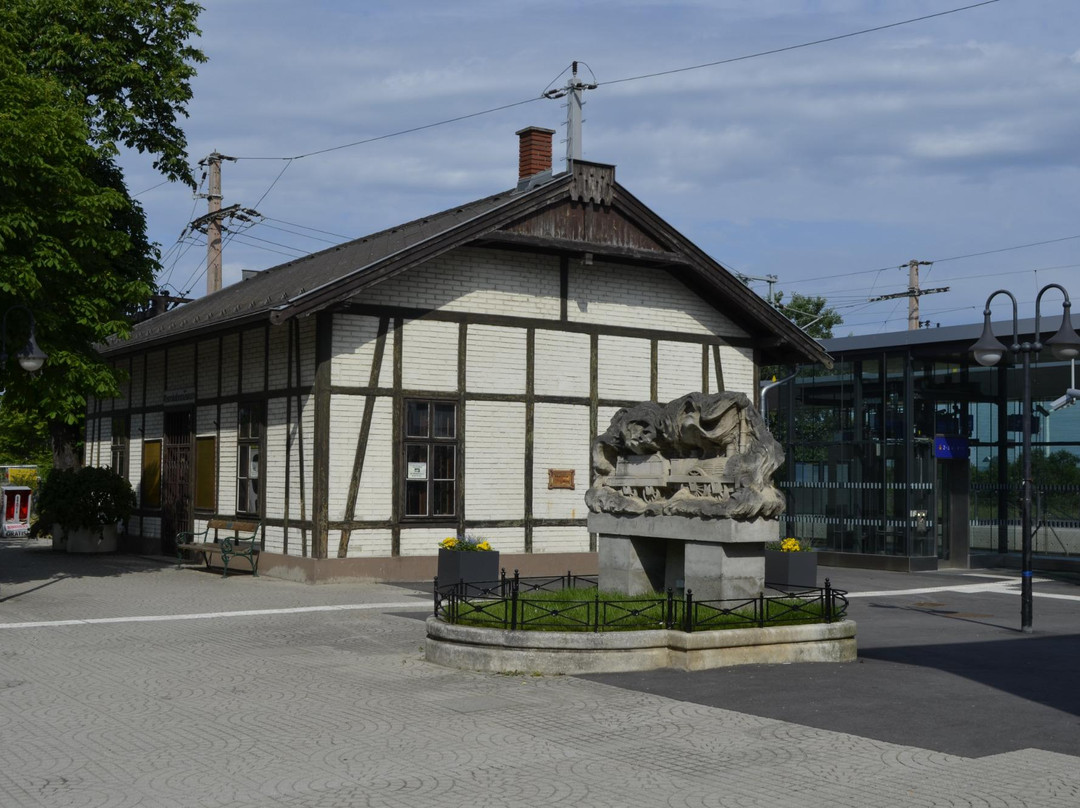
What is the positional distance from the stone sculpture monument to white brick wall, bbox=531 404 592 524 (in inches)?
342

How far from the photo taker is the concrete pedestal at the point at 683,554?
13445 mm

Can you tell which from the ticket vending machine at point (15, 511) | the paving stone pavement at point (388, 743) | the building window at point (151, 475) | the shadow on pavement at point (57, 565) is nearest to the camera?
the paving stone pavement at point (388, 743)

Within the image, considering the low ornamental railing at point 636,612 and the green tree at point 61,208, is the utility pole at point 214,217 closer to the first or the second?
the green tree at point 61,208

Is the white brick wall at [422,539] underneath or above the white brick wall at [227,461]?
underneath

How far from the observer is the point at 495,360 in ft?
77.1

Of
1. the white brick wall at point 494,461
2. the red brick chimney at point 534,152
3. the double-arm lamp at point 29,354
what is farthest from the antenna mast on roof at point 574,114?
the double-arm lamp at point 29,354

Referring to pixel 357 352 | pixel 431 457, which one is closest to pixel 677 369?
pixel 431 457

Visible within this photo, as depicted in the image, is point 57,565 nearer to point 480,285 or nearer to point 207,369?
point 207,369

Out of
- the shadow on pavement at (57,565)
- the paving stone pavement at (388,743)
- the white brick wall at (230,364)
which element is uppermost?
the white brick wall at (230,364)

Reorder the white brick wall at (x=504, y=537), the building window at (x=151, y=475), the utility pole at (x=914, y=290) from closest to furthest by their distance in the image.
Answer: the white brick wall at (x=504, y=537) → the building window at (x=151, y=475) → the utility pole at (x=914, y=290)

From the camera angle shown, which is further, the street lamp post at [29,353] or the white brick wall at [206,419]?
the white brick wall at [206,419]

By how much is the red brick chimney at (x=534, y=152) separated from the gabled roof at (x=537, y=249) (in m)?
0.72

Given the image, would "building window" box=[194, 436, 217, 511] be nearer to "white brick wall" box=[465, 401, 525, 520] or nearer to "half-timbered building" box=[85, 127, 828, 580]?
"half-timbered building" box=[85, 127, 828, 580]

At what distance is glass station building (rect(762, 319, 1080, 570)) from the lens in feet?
90.4
